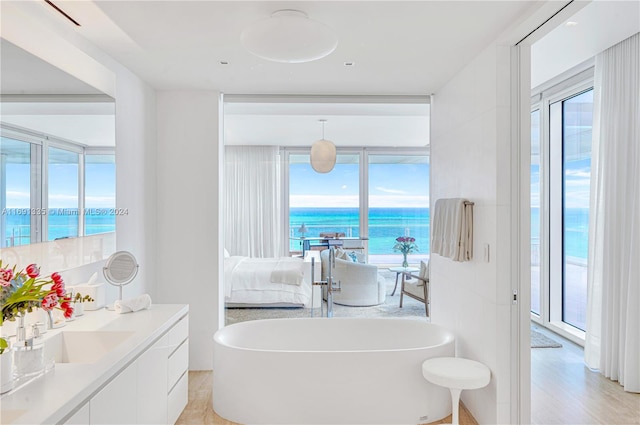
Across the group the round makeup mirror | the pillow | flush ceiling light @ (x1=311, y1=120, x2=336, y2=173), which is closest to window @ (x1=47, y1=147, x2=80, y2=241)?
the round makeup mirror

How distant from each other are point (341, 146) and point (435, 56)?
132 cm

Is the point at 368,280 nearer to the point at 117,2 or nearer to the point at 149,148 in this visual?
the point at 149,148

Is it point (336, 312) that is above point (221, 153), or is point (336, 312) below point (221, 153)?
below

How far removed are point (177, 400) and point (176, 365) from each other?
25 centimetres

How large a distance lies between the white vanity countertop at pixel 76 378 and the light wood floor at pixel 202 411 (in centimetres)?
82

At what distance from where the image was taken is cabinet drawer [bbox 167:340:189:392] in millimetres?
2629

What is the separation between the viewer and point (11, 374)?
1.53m

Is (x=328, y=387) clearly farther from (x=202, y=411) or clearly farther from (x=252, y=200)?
(x=252, y=200)

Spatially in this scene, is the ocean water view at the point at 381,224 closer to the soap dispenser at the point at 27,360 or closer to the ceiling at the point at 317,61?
the ceiling at the point at 317,61

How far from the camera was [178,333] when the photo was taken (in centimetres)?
279

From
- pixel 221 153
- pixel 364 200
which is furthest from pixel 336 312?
pixel 221 153

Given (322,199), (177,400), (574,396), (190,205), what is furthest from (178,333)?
(574,396)

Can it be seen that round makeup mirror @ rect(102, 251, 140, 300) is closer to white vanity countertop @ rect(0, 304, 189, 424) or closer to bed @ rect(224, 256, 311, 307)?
white vanity countertop @ rect(0, 304, 189, 424)

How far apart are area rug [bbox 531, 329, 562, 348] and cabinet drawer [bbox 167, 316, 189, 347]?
130 inches
